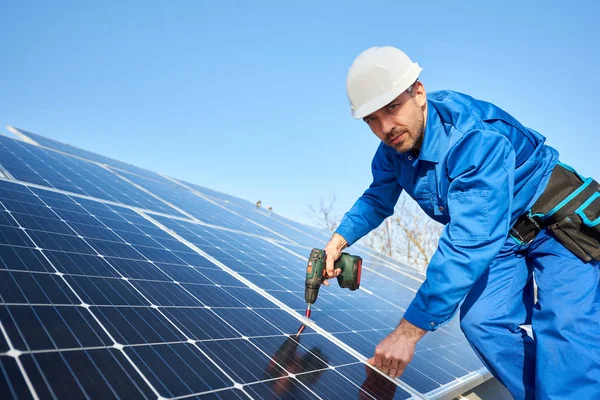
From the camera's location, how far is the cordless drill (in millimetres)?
3688

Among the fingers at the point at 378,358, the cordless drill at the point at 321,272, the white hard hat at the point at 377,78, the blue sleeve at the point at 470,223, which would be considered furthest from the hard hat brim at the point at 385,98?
the fingers at the point at 378,358

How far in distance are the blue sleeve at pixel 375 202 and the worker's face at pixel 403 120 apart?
807 millimetres

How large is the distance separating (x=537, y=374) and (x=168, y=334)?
2626 millimetres

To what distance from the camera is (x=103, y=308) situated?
253 centimetres

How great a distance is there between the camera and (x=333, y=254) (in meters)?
3.91

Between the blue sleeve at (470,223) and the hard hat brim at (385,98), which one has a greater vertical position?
the hard hat brim at (385,98)

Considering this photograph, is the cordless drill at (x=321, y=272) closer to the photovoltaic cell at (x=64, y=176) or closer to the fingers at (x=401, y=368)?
the fingers at (x=401, y=368)

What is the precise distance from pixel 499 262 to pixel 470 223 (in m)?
1.08

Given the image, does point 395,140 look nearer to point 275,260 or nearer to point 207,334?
point 207,334

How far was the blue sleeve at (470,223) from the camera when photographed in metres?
2.82

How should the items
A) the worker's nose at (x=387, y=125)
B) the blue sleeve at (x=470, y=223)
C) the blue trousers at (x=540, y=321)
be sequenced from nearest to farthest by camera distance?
the blue sleeve at (x=470, y=223)
the blue trousers at (x=540, y=321)
the worker's nose at (x=387, y=125)

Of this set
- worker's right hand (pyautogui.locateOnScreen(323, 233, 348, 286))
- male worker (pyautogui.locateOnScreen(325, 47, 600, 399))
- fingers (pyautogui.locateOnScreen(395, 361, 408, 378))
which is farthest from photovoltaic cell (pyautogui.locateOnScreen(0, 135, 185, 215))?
fingers (pyautogui.locateOnScreen(395, 361, 408, 378))

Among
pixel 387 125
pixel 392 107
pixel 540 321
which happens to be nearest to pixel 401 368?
pixel 540 321

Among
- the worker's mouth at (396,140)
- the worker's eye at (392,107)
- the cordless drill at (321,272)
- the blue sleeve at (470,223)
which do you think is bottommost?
the cordless drill at (321,272)
